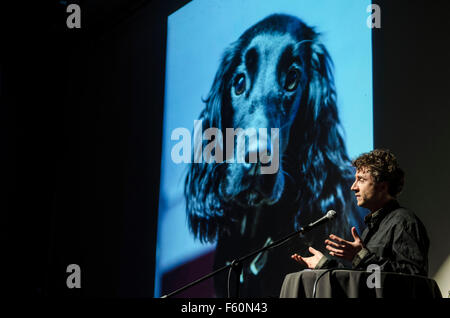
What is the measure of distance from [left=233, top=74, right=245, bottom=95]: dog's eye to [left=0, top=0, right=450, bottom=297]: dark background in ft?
3.53

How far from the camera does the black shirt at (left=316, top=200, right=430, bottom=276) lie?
2174 mm

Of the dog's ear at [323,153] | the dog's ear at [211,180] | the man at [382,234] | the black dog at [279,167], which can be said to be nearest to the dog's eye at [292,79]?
the black dog at [279,167]

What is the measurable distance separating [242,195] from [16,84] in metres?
3.58

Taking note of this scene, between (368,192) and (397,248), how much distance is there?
0.38 m

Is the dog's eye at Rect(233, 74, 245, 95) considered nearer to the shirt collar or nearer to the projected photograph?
the projected photograph

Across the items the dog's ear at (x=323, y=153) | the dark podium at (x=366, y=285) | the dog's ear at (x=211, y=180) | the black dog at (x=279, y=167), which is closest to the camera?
the dark podium at (x=366, y=285)

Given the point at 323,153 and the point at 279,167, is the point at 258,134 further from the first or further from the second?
the point at 323,153

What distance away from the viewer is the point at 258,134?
3.84 meters

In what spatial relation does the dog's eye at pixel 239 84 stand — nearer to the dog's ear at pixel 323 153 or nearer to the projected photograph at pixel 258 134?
the projected photograph at pixel 258 134

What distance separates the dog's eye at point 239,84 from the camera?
406cm

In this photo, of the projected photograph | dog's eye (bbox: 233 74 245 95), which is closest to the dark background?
the projected photograph

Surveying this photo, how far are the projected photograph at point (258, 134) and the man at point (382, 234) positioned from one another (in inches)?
22.4

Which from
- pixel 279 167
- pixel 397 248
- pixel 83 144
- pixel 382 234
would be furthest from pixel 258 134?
pixel 83 144

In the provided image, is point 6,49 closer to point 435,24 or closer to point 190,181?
point 190,181
